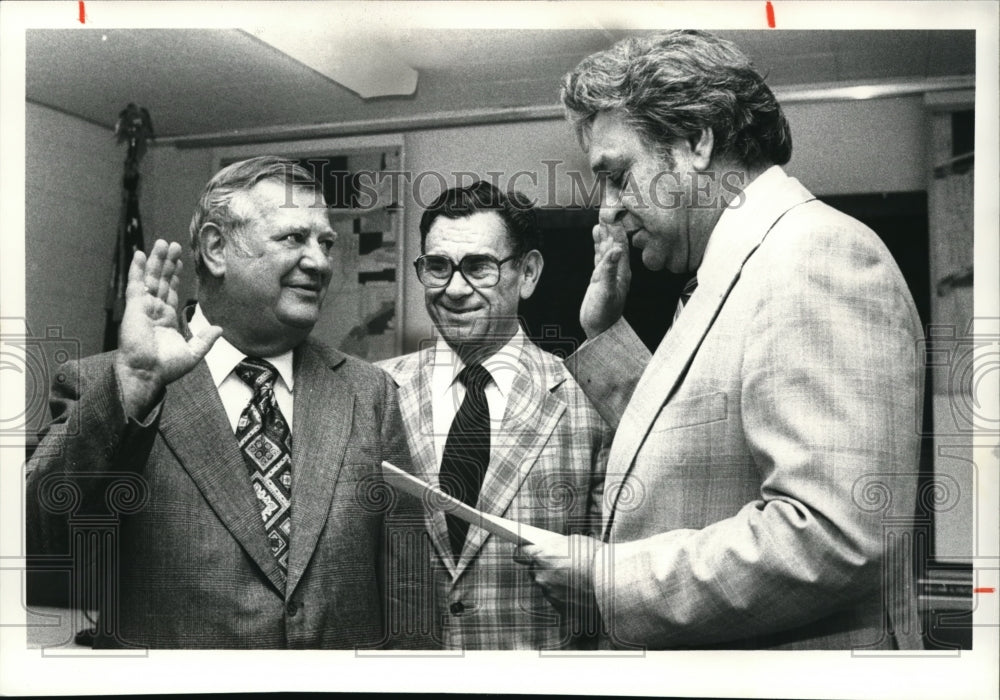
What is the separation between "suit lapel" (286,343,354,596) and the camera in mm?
3711

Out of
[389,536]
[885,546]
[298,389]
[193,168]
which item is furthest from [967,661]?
[193,168]

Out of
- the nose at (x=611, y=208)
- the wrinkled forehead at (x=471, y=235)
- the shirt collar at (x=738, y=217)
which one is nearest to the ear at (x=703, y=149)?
the shirt collar at (x=738, y=217)

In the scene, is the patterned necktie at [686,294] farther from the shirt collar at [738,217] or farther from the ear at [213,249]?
the ear at [213,249]

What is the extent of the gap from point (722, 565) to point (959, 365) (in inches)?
45.7

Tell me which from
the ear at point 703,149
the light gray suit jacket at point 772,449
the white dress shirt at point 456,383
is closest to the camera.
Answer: the light gray suit jacket at point 772,449

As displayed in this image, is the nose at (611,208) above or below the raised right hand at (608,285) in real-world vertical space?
above

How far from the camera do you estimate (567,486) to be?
3703 millimetres

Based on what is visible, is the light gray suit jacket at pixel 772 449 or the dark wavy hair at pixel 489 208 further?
the dark wavy hair at pixel 489 208

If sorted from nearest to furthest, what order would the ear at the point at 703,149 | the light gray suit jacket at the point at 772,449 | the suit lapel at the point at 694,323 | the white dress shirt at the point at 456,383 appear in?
the light gray suit jacket at the point at 772,449 → the suit lapel at the point at 694,323 → the ear at the point at 703,149 → the white dress shirt at the point at 456,383

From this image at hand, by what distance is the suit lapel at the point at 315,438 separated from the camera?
3.71 meters

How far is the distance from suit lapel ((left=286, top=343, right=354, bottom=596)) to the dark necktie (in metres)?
0.39

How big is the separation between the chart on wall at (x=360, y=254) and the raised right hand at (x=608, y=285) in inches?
26.9

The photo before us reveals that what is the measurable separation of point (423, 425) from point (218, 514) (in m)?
0.78

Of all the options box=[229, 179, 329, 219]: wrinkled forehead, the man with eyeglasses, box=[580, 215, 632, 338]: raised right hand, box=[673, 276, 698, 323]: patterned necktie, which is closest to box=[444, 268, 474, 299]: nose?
the man with eyeglasses
